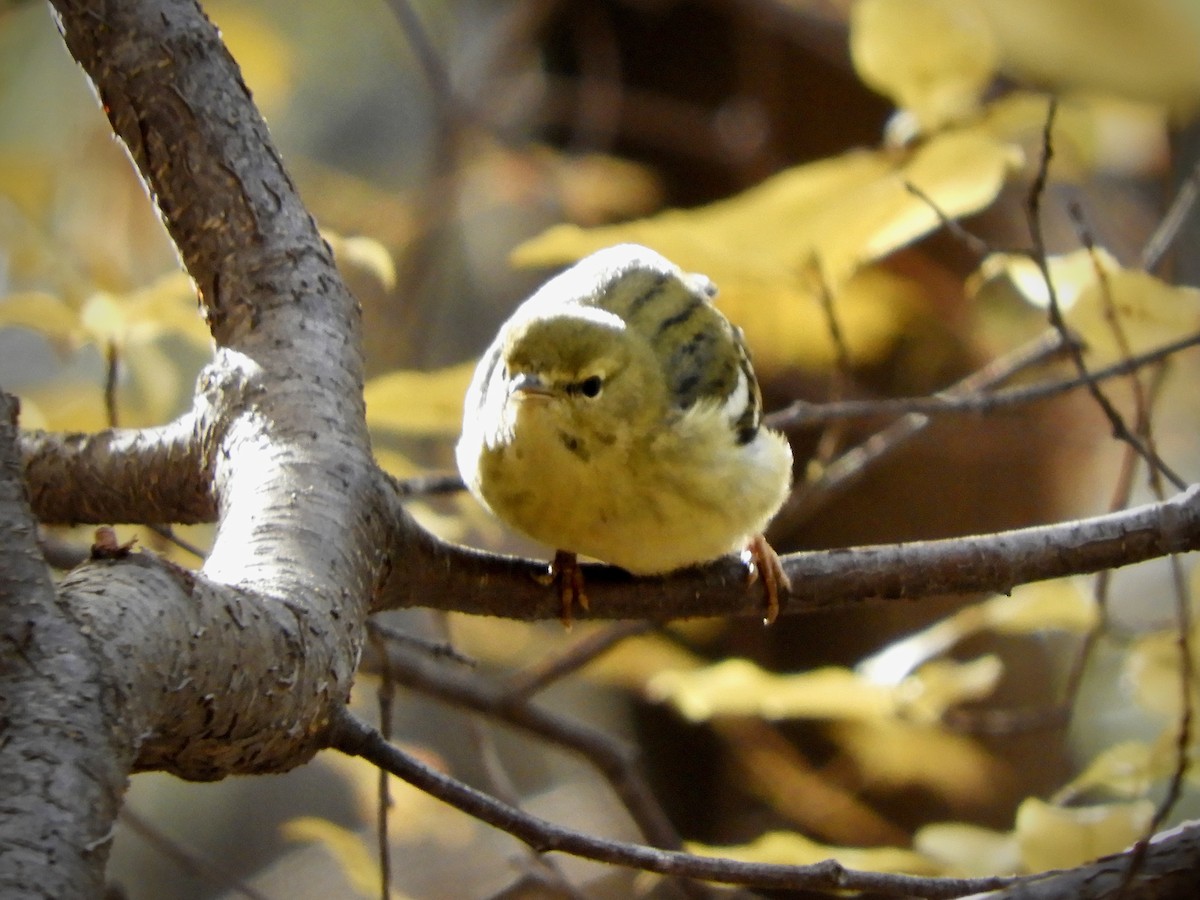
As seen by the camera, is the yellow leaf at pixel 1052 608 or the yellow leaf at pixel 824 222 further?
the yellow leaf at pixel 1052 608

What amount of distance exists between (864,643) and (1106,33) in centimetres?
201

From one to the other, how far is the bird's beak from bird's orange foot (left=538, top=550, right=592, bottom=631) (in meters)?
0.20

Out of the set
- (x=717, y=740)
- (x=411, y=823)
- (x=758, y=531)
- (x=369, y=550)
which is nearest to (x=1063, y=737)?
(x=717, y=740)

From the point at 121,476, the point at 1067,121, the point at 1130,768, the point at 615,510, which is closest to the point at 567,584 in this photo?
the point at 615,510

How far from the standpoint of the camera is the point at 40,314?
146 cm

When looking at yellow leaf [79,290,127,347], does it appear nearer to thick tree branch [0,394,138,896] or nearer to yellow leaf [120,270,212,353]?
yellow leaf [120,270,212,353]

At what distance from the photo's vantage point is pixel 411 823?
2645 millimetres

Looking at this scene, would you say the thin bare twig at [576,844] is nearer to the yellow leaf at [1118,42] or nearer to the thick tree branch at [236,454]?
the thick tree branch at [236,454]

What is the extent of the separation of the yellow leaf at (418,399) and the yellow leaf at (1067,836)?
0.89m

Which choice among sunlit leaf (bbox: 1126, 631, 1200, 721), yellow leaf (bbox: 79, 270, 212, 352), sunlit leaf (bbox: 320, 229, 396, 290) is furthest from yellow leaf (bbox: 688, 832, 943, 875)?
yellow leaf (bbox: 79, 270, 212, 352)

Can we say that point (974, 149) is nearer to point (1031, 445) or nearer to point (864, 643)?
point (1031, 445)

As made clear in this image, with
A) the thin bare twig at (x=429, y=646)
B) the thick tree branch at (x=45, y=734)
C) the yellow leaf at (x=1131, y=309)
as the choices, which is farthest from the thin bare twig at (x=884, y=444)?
the thick tree branch at (x=45, y=734)

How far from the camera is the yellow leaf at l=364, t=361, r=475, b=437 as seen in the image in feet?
5.36

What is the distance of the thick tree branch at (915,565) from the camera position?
1.25 meters
